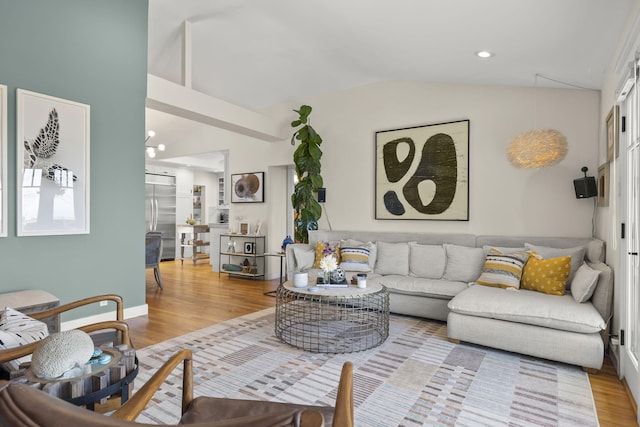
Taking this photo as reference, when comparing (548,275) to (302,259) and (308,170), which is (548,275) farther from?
(308,170)

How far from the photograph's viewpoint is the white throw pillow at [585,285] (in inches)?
119

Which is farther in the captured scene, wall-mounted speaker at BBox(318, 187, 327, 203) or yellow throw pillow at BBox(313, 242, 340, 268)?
wall-mounted speaker at BBox(318, 187, 327, 203)

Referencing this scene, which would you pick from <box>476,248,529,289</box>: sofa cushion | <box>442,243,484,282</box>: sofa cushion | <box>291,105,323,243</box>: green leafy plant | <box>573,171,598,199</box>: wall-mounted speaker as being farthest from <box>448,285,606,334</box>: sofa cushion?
<box>291,105,323,243</box>: green leafy plant

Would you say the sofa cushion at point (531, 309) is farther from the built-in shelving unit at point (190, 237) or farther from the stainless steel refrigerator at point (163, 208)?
the stainless steel refrigerator at point (163, 208)

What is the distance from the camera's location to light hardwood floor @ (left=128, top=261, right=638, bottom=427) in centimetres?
239

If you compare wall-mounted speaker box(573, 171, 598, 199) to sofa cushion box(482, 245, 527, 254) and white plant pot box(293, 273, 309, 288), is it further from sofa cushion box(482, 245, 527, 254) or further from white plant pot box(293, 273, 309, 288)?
white plant pot box(293, 273, 309, 288)

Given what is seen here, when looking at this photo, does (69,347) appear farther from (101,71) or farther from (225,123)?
(225,123)

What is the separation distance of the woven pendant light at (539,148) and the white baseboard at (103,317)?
14.7ft

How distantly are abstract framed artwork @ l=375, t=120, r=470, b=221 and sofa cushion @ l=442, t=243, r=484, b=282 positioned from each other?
0.59 m

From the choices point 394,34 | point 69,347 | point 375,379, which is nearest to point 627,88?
point 394,34

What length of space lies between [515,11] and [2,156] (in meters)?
4.12

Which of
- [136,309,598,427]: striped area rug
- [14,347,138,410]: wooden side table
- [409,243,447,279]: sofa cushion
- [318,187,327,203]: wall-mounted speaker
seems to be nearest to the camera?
[14,347,138,410]: wooden side table

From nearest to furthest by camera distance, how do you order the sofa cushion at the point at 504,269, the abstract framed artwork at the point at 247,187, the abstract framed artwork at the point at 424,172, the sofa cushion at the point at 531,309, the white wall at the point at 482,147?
the sofa cushion at the point at 531,309
the sofa cushion at the point at 504,269
the white wall at the point at 482,147
the abstract framed artwork at the point at 424,172
the abstract framed artwork at the point at 247,187

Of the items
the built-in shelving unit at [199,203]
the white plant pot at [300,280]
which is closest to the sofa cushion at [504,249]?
the white plant pot at [300,280]
